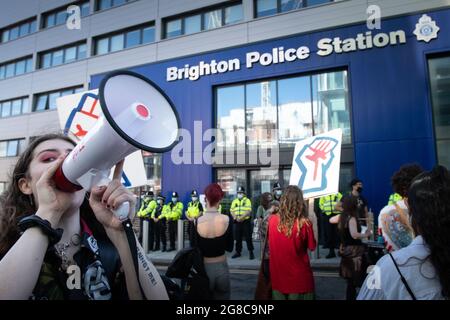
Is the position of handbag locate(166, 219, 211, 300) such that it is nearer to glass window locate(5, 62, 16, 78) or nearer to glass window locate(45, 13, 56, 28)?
glass window locate(45, 13, 56, 28)

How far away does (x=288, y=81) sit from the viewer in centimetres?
1067

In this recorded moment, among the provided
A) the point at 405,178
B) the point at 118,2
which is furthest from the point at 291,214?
the point at 118,2

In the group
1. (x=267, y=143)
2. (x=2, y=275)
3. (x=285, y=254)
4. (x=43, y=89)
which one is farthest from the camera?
(x=43, y=89)

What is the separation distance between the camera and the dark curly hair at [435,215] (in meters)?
1.19

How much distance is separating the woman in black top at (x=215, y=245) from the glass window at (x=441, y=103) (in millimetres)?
8155

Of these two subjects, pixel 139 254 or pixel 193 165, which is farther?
pixel 193 165

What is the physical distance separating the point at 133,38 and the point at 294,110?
9149 millimetres

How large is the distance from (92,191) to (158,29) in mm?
14228

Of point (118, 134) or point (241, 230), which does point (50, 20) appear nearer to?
point (241, 230)

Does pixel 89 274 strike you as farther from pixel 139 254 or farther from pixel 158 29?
pixel 158 29

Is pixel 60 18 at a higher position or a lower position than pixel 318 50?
higher

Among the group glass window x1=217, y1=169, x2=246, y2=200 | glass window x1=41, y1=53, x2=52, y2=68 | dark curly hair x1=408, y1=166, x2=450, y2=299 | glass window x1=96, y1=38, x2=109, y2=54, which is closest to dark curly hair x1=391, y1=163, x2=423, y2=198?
dark curly hair x1=408, y1=166, x2=450, y2=299
